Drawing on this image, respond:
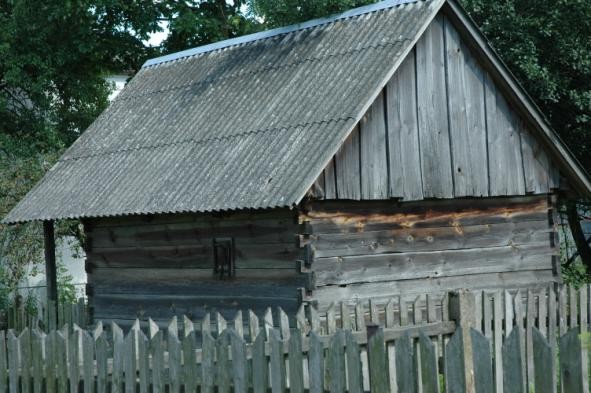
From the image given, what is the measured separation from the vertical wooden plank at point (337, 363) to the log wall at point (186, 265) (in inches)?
207

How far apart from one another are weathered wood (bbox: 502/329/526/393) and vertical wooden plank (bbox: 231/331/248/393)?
2321mm

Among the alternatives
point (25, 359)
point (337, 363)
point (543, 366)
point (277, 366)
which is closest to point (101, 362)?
point (25, 359)

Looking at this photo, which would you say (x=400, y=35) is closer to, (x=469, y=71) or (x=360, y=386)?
(x=469, y=71)

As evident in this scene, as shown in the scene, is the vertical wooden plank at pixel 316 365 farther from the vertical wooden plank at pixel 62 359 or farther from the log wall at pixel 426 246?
the log wall at pixel 426 246

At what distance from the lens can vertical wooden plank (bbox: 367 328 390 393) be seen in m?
6.39

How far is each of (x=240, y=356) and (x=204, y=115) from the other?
7.97 m

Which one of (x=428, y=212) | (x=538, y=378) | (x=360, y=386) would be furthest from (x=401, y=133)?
(x=538, y=378)

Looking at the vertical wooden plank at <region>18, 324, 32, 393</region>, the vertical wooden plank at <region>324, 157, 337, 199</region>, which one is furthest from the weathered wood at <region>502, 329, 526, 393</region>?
the vertical wooden plank at <region>324, 157, 337, 199</region>

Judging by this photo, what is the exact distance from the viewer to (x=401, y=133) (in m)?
12.8

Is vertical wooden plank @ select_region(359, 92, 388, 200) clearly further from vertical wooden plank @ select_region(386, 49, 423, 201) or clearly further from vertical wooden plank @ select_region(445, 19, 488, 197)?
vertical wooden plank @ select_region(445, 19, 488, 197)

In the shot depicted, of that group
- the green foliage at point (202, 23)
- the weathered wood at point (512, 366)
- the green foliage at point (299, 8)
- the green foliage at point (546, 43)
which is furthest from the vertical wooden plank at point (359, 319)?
the green foliage at point (202, 23)

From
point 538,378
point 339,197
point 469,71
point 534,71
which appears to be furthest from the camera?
point 534,71

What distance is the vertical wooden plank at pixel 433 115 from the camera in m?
13.0

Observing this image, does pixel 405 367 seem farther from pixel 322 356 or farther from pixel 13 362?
pixel 13 362
